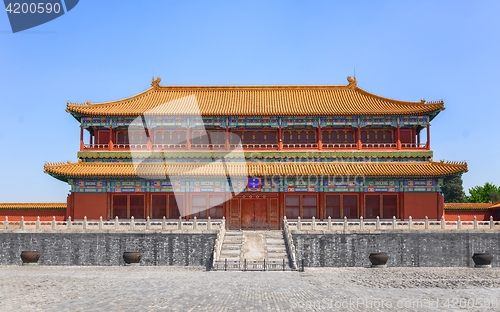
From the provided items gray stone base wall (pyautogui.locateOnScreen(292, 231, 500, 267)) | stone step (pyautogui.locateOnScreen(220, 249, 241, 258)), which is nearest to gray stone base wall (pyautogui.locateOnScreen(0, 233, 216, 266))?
stone step (pyautogui.locateOnScreen(220, 249, 241, 258))

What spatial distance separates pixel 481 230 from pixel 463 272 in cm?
561

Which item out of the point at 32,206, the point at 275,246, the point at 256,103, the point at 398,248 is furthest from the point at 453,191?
the point at 32,206

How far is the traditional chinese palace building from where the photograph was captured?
42.4 meters

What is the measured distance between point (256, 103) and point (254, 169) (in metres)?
6.44

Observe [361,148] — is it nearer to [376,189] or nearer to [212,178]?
[376,189]

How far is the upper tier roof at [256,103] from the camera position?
145 ft

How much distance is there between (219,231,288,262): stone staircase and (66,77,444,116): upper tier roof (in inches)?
411

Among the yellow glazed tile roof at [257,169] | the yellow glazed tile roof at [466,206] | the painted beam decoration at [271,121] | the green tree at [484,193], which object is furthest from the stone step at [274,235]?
the green tree at [484,193]

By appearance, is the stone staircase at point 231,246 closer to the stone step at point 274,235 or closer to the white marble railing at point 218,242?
the white marble railing at point 218,242

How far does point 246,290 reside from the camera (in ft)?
74.6

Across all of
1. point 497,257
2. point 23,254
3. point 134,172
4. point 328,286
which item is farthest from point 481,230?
point 23,254

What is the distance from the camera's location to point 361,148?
44.3m

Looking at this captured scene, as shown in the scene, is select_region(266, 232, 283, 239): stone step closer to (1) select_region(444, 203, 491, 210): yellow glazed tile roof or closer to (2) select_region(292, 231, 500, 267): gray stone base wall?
(2) select_region(292, 231, 500, 267): gray stone base wall

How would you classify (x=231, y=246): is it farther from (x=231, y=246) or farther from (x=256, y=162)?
(x=256, y=162)
